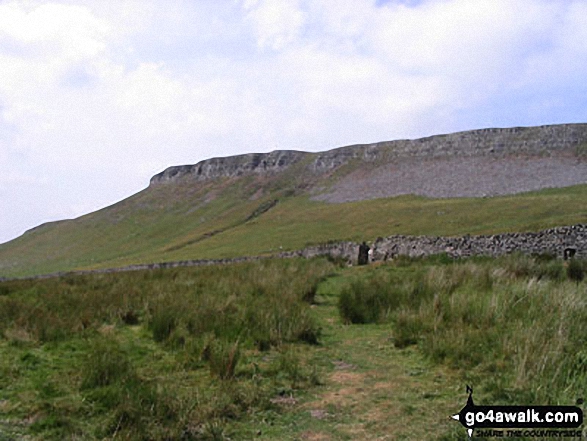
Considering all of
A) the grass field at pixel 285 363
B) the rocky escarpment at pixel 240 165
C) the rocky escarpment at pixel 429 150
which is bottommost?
the grass field at pixel 285 363

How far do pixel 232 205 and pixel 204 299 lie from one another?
82282 mm

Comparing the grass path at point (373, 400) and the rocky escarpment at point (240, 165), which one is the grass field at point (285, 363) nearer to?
the grass path at point (373, 400)

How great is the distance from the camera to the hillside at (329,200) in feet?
166

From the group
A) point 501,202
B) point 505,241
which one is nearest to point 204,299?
point 505,241

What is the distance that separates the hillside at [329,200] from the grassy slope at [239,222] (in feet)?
0.92

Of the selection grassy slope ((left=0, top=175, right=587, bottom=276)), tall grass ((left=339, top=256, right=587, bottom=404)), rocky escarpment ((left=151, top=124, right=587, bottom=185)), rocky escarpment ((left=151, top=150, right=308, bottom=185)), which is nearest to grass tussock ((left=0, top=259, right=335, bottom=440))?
tall grass ((left=339, top=256, right=587, bottom=404))

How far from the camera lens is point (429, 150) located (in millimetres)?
82750

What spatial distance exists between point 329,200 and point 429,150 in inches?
725

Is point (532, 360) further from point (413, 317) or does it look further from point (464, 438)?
point (413, 317)

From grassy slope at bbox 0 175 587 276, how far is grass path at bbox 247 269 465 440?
22132mm

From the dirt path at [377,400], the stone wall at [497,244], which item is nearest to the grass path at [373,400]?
the dirt path at [377,400]

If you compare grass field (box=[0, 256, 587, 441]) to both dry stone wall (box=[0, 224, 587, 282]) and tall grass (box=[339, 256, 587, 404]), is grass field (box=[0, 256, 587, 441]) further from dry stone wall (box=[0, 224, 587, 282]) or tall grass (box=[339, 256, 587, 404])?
dry stone wall (box=[0, 224, 587, 282])

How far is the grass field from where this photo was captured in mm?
4883

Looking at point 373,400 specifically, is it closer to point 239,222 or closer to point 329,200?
point 329,200
